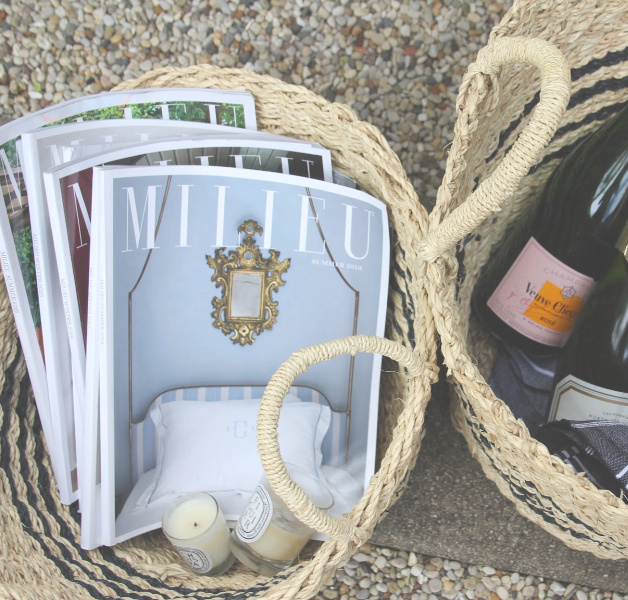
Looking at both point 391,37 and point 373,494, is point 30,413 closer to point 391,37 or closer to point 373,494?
point 373,494

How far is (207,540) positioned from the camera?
693 mm

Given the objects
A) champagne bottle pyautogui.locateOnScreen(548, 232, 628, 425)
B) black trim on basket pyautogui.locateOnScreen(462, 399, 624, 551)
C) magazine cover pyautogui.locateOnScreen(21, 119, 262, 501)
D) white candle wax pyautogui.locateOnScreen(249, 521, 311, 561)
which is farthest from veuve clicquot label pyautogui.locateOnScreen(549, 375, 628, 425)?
magazine cover pyautogui.locateOnScreen(21, 119, 262, 501)


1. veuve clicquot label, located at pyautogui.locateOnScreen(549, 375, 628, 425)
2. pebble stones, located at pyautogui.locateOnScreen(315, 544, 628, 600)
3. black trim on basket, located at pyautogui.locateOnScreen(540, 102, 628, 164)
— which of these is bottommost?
pebble stones, located at pyautogui.locateOnScreen(315, 544, 628, 600)

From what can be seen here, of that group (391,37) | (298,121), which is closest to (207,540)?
(298,121)

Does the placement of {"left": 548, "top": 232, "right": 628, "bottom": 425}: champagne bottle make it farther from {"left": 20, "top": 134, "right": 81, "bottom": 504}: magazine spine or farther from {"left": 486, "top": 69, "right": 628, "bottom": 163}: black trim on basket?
{"left": 20, "top": 134, "right": 81, "bottom": 504}: magazine spine

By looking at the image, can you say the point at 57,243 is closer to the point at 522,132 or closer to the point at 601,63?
the point at 522,132

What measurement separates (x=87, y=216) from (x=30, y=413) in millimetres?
276

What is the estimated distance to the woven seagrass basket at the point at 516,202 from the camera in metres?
0.58

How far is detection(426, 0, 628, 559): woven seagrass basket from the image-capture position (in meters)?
0.58

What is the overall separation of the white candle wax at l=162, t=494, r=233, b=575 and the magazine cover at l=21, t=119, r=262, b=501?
0.15m

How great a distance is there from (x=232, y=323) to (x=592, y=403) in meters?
0.45

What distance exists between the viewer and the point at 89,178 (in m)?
0.74

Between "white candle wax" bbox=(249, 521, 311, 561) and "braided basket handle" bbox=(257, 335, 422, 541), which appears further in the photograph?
"white candle wax" bbox=(249, 521, 311, 561)

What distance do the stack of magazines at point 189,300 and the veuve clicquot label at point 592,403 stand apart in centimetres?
24
